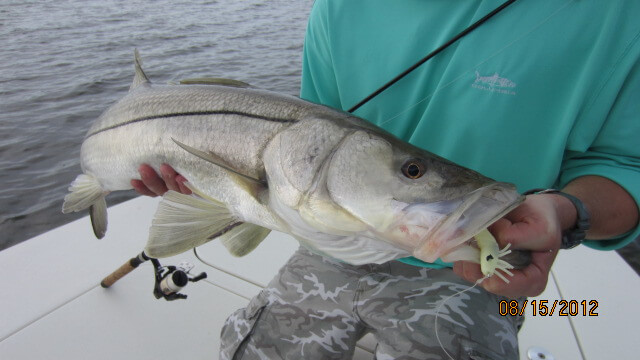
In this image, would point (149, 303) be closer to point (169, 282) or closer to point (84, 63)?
point (169, 282)

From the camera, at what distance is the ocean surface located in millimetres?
6141

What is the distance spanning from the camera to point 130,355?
228cm

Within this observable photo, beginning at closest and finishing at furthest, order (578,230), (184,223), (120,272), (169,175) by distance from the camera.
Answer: (578,230) → (184,223) → (169,175) → (120,272)

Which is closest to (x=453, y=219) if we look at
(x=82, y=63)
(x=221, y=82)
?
(x=221, y=82)

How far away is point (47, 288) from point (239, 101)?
191 cm

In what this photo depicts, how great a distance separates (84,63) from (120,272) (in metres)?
9.03

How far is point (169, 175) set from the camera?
1.91m

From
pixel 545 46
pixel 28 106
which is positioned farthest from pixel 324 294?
pixel 28 106

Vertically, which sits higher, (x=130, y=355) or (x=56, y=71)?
(x=130, y=355)

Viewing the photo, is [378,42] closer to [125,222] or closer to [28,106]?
[125,222]

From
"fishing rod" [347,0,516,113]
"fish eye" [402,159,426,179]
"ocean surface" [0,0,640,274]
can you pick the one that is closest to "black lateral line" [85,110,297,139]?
"fish eye" [402,159,426,179]

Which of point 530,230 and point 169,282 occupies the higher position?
point 530,230

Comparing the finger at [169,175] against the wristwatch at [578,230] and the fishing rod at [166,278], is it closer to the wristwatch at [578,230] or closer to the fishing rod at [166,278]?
the fishing rod at [166,278]

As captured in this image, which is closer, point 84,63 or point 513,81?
point 513,81
